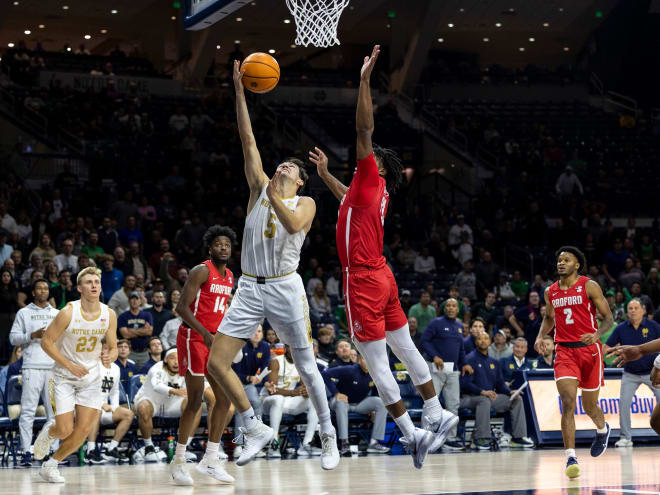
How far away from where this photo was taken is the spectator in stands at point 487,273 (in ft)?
68.3

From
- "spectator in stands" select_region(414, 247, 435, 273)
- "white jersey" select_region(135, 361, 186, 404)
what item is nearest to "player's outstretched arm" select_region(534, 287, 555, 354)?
"white jersey" select_region(135, 361, 186, 404)

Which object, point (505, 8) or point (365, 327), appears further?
point (505, 8)

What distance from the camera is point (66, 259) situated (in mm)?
16719

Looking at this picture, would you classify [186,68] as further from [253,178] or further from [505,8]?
[253,178]

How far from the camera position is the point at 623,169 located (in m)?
29.2

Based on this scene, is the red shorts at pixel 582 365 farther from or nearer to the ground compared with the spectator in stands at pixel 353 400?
farther from the ground

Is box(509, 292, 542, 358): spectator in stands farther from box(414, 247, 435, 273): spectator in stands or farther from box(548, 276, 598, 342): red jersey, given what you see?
box(548, 276, 598, 342): red jersey

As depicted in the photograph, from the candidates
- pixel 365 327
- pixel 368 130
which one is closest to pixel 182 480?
pixel 365 327

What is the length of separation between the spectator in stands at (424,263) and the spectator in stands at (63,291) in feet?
27.9

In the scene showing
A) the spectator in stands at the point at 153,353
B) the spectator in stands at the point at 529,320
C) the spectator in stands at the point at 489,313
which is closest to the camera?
the spectator in stands at the point at 153,353

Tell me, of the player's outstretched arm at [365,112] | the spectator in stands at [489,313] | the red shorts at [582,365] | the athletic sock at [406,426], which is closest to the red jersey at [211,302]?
the athletic sock at [406,426]

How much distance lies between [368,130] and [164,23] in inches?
1068

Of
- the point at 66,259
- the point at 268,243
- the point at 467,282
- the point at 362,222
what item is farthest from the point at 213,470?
the point at 467,282

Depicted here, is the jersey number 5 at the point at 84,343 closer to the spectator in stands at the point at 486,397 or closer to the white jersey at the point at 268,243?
the white jersey at the point at 268,243
